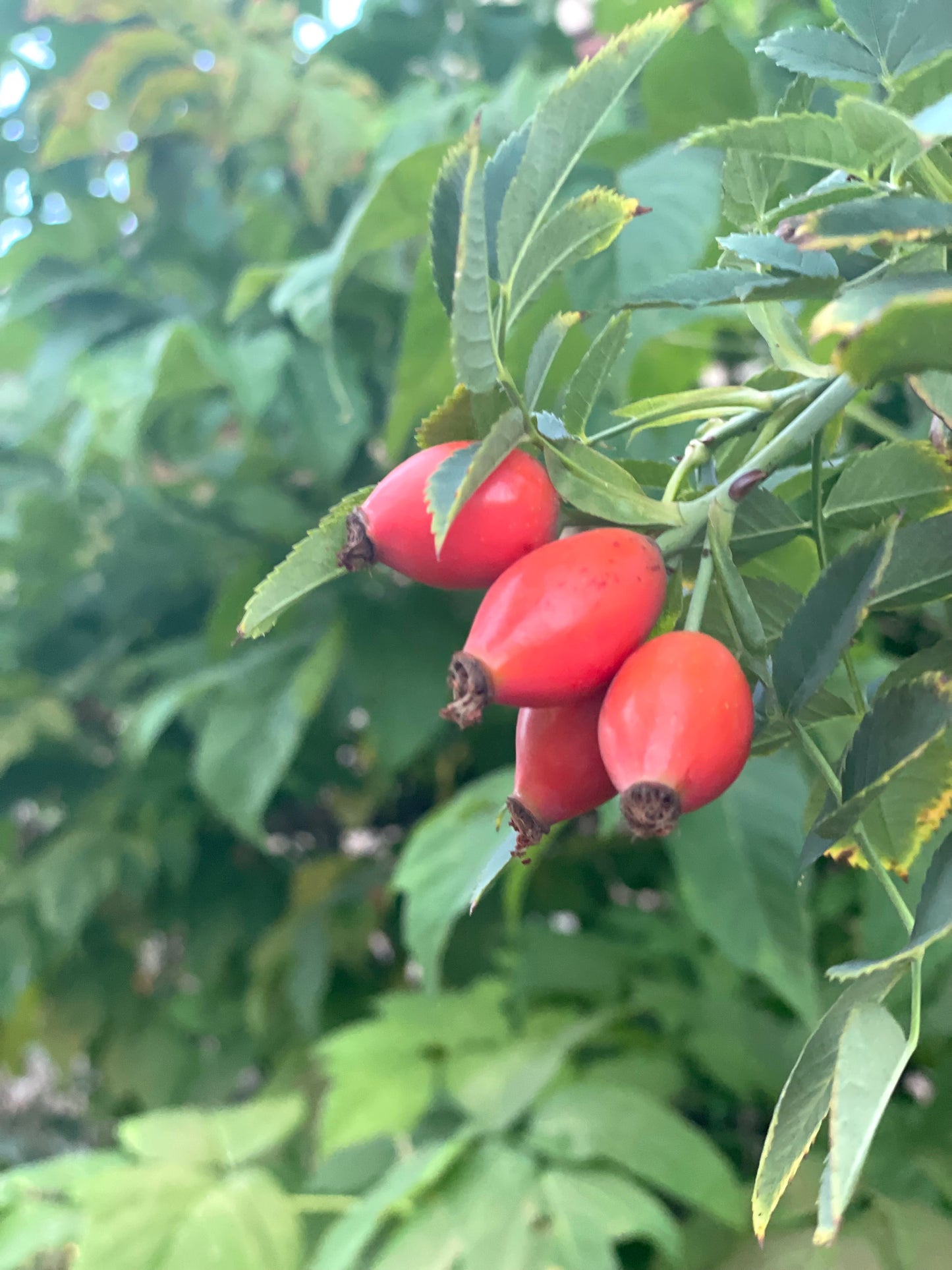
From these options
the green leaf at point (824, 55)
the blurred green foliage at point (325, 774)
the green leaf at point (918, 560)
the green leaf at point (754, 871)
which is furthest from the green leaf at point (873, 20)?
the green leaf at point (754, 871)

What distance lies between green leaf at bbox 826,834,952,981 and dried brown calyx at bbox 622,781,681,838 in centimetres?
4

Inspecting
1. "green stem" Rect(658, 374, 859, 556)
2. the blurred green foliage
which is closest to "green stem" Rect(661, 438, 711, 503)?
"green stem" Rect(658, 374, 859, 556)

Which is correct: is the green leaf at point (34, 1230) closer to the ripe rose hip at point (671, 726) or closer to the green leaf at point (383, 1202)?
the green leaf at point (383, 1202)

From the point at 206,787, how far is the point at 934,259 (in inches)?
25.3

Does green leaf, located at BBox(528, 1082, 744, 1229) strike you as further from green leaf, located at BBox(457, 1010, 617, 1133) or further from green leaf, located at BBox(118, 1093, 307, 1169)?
green leaf, located at BBox(118, 1093, 307, 1169)

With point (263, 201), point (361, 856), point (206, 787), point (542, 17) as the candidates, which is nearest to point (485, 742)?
point (361, 856)

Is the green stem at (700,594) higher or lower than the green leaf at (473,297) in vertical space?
lower

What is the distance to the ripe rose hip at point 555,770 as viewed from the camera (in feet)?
0.71

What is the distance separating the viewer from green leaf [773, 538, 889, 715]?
20 cm

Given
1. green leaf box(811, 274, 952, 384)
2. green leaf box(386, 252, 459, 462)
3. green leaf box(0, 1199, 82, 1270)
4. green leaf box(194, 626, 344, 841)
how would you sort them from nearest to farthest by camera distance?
1. green leaf box(811, 274, 952, 384)
2. green leaf box(386, 252, 459, 462)
3. green leaf box(0, 1199, 82, 1270)
4. green leaf box(194, 626, 344, 841)

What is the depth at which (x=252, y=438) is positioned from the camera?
897 millimetres

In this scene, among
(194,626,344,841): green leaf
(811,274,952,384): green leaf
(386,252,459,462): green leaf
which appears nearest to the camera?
(811,274,952,384): green leaf

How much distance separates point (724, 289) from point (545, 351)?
1.5 inches

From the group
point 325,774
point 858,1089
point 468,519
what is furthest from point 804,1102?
point 325,774
